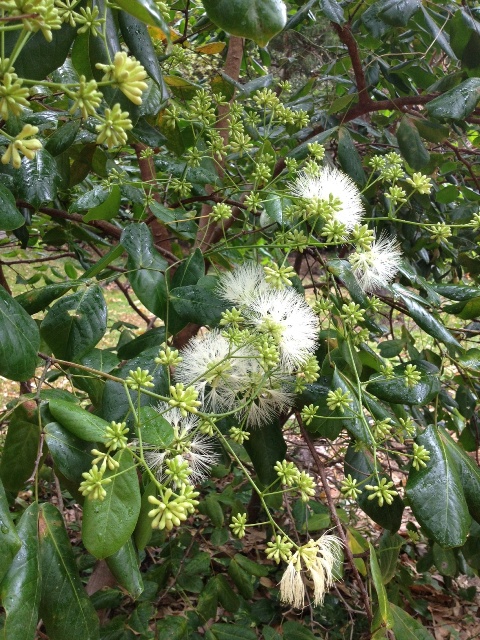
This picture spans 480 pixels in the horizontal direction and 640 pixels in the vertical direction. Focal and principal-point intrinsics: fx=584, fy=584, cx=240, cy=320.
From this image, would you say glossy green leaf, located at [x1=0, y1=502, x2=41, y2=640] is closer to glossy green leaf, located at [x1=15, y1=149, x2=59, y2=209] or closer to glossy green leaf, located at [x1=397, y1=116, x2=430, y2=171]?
glossy green leaf, located at [x1=15, y1=149, x2=59, y2=209]

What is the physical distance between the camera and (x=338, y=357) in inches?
40.8

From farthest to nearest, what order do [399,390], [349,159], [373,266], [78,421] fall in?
[349,159] → [373,266] → [399,390] → [78,421]

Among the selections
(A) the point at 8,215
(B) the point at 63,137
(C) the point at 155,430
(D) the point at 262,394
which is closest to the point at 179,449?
(C) the point at 155,430

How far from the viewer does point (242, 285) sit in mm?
1019

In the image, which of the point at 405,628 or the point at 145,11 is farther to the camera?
the point at 405,628

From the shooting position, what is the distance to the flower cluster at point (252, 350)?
0.87 m

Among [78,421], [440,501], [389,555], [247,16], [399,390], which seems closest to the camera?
[247,16]

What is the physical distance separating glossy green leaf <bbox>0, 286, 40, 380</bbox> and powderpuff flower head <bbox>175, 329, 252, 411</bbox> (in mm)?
238

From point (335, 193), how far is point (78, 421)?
1.97 feet

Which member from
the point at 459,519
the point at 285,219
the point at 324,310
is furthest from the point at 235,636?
the point at 285,219

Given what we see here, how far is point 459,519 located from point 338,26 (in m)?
1.04

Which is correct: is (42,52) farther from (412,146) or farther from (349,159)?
(412,146)

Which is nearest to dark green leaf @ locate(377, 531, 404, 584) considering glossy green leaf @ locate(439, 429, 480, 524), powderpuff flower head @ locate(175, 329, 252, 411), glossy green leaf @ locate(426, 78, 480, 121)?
glossy green leaf @ locate(439, 429, 480, 524)

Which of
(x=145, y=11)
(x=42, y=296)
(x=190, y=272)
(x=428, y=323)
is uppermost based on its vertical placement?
(x=145, y=11)
